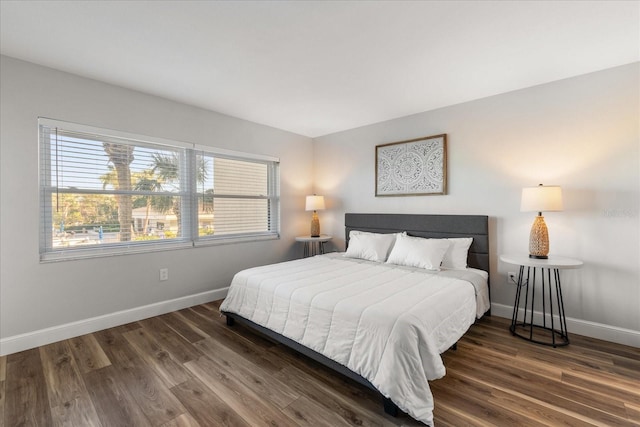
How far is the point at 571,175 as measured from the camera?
267 cm

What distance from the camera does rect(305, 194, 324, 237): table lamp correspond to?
4402 mm

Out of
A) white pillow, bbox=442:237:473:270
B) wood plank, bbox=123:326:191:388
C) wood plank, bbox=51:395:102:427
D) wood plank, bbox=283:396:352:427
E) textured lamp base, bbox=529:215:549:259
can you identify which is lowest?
wood plank, bbox=283:396:352:427

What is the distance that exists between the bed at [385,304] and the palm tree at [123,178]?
1357mm

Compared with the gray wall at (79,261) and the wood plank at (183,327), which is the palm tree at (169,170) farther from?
the wood plank at (183,327)

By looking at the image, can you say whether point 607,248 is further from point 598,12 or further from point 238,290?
point 238,290

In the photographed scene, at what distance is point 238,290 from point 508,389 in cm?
221

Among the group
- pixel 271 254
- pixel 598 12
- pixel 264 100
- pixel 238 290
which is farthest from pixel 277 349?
pixel 598 12

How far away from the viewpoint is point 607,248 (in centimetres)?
251

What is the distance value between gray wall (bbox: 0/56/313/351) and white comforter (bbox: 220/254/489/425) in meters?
1.01

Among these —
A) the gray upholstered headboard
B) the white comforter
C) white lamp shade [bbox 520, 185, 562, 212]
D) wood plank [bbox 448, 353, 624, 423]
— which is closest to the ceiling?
white lamp shade [bbox 520, 185, 562, 212]

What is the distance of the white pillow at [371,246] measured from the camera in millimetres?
3385

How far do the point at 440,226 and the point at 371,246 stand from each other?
0.84 m

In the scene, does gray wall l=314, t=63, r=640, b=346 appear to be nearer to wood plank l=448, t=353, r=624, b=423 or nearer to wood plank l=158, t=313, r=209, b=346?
wood plank l=448, t=353, r=624, b=423

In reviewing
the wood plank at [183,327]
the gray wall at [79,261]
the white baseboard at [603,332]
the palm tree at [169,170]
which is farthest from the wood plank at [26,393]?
the white baseboard at [603,332]
